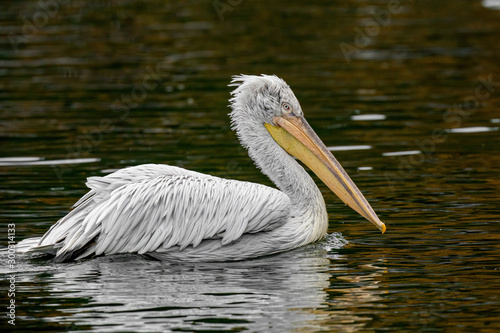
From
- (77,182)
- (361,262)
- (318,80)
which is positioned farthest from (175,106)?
(361,262)

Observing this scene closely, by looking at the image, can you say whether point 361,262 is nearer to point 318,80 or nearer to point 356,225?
point 356,225

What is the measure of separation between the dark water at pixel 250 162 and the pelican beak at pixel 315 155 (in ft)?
1.14

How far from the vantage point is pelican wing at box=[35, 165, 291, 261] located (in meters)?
7.27

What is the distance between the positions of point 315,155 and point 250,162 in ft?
9.36

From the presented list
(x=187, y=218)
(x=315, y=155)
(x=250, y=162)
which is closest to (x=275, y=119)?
(x=315, y=155)

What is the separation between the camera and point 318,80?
15.8 meters

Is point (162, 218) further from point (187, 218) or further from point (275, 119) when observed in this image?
point (275, 119)

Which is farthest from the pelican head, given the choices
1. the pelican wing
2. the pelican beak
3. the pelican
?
the pelican wing

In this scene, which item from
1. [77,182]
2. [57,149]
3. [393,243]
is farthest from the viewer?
[57,149]

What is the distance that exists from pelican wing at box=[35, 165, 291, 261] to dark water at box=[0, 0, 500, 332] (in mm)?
165

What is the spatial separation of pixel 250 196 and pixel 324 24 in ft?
49.3

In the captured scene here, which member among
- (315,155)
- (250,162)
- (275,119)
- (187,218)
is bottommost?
(187,218)

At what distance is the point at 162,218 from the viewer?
24.2 feet

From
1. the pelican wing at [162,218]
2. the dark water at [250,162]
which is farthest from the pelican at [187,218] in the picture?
the dark water at [250,162]
